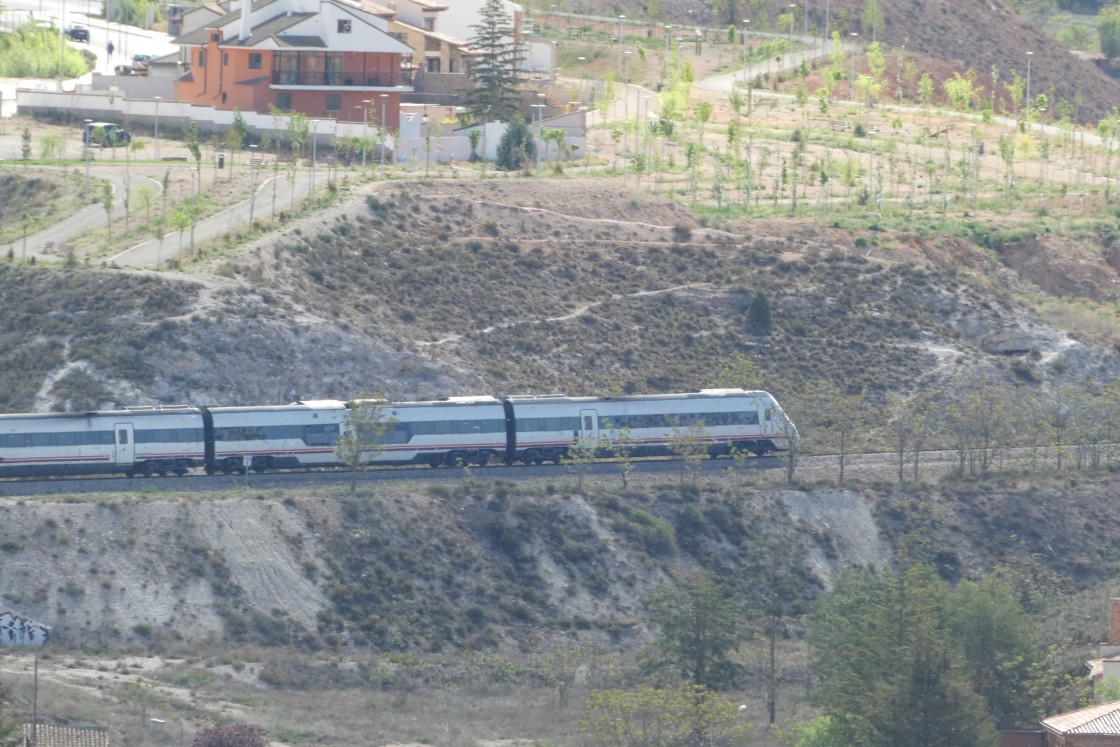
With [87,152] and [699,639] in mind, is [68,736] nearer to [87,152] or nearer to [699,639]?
[699,639]

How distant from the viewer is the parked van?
10931 cm

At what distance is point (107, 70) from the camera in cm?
→ 14462

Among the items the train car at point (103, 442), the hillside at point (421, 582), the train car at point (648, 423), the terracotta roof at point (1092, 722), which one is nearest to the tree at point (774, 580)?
the hillside at point (421, 582)

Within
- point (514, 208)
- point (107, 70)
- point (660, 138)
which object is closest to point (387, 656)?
point (514, 208)

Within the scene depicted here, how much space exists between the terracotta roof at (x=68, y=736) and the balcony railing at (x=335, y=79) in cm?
6357

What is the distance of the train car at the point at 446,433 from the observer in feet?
249

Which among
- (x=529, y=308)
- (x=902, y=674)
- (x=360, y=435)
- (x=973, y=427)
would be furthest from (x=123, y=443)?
(x=973, y=427)

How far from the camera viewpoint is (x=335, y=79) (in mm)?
114438

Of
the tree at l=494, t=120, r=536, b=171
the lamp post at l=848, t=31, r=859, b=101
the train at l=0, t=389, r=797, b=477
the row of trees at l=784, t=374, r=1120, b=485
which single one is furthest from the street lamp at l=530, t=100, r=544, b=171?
the lamp post at l=848, t=31, r=859, b=101

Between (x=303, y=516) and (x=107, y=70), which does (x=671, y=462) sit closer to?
(x=303, y=516)

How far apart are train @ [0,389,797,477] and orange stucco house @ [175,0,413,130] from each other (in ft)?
115

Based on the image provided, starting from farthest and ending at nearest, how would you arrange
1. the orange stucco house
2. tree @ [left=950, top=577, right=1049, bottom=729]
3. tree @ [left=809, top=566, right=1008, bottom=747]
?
the orange stucco house < tree @ [left=950, top=577, right=1049, bottom=729] < tree @ [left=809, top=566, right=1008, bottom=747]

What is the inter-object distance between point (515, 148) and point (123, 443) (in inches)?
1611

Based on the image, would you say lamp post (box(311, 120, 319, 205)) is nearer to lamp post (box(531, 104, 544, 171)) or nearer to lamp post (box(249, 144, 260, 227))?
lamp post (box(249, 144, 260, 227))
